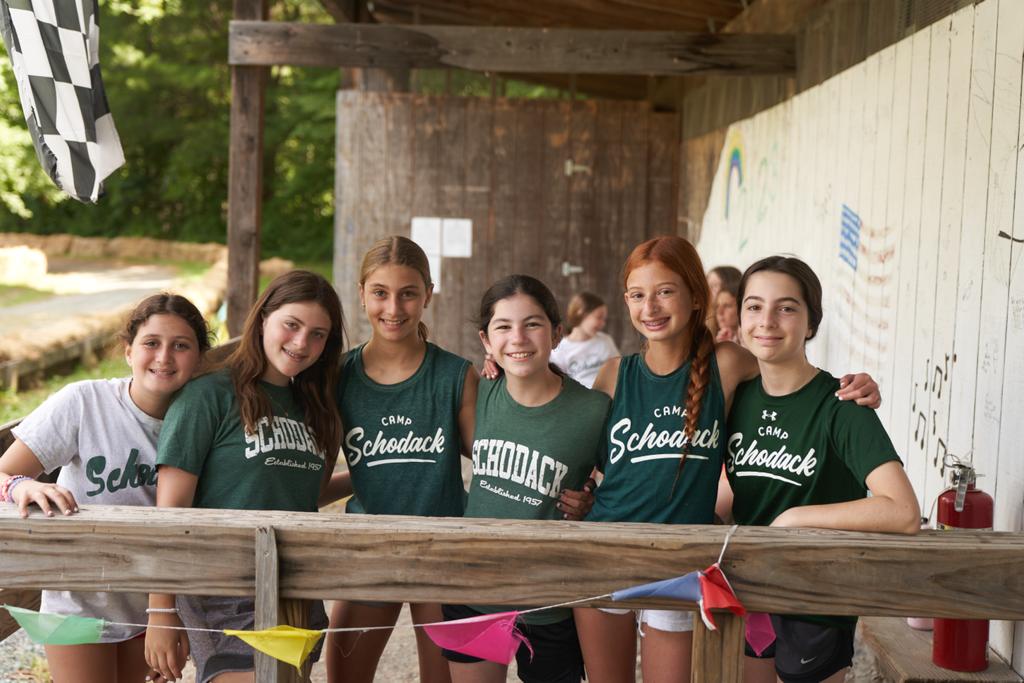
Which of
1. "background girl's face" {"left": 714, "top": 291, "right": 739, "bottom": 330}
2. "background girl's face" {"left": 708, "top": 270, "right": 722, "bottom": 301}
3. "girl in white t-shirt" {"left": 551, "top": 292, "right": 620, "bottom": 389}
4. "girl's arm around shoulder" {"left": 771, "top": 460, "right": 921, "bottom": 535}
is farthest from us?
"girl in white t-shirt" {"left": 551, "top": 292, "right": 620, "bottom": 389}

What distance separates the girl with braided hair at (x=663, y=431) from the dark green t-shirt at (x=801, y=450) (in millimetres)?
72

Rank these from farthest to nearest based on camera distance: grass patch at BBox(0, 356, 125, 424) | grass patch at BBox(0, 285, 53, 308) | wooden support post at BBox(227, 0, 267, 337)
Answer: grass patch at BBox(0, 285, 53, 308) → grass patch at BBox(0, 356, 125, 424) → wooden support post at BBox(227, 0, 267, 337)

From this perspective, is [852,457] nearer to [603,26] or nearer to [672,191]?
[672,191]

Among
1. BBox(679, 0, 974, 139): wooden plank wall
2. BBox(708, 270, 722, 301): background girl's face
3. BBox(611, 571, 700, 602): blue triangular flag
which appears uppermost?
BBox(679, 0, 974, 139): wooden plank wall

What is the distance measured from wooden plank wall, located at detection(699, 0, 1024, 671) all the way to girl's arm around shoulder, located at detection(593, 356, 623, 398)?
4.08 feet

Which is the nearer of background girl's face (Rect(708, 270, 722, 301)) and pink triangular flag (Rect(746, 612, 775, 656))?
pink triangular flag (Rect(746, 612, 775, 656))

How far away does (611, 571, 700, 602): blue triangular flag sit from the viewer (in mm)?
2008

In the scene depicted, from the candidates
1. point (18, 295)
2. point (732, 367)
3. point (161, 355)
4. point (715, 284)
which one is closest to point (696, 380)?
point (732, 367)

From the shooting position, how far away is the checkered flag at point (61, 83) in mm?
3119

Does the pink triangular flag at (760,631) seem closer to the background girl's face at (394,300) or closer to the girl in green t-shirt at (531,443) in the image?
the girl in green t-shirt at (531,443)

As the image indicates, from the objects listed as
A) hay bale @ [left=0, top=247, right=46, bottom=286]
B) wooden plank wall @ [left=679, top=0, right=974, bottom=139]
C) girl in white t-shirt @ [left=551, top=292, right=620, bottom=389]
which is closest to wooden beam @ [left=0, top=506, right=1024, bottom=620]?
wooden plank wall @ [left=679, top=0, right=974, bottom=139]

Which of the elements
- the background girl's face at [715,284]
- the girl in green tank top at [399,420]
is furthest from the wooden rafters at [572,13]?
the girl in green tank top at [399,420]

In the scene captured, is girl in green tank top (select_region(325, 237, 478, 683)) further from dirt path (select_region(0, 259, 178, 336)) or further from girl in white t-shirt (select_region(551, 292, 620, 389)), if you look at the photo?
dirt path (select_region(0, 259, 178, 336))

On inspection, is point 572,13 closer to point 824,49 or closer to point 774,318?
point 824,49
